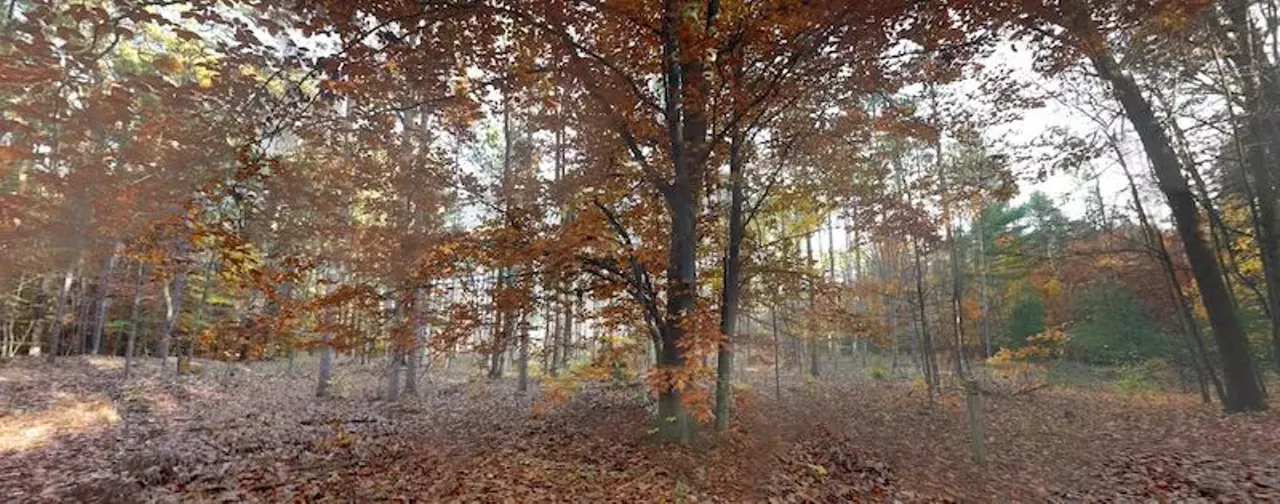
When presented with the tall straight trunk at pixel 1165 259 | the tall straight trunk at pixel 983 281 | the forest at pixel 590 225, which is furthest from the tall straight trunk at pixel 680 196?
the tall straight trunk at pixel 983 281

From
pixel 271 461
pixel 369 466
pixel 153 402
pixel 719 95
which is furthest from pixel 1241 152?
pixel 153 402

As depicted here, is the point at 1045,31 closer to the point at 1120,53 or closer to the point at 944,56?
the point at 944,56

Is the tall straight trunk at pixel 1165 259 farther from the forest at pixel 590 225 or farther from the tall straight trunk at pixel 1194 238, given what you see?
the tall straight trunk at pixel 1194 238

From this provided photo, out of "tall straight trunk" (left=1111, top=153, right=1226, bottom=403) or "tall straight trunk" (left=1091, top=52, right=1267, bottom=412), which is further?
"tall straight trunk" (left=1111, top=153, right=1226, bottom=403)

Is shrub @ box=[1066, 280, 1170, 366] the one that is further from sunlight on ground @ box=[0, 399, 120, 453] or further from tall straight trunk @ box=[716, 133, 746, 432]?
sunlight on ground @ box=[0, 399, 120, 453]

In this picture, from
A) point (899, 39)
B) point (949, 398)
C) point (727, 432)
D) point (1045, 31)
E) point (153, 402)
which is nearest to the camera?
point (899, 39)

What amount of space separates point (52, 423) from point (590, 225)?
1094 cm

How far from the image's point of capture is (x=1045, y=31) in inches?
343

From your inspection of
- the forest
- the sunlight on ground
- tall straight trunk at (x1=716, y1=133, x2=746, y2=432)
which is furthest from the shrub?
the sunlight on ground

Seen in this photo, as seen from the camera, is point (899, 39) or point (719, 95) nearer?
point (899, 39)

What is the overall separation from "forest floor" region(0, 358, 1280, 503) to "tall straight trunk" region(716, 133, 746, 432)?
1.86 ft

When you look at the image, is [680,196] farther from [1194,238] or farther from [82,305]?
[82,305]

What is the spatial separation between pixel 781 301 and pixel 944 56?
608cm

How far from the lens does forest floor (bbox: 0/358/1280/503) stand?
22.4 feet
